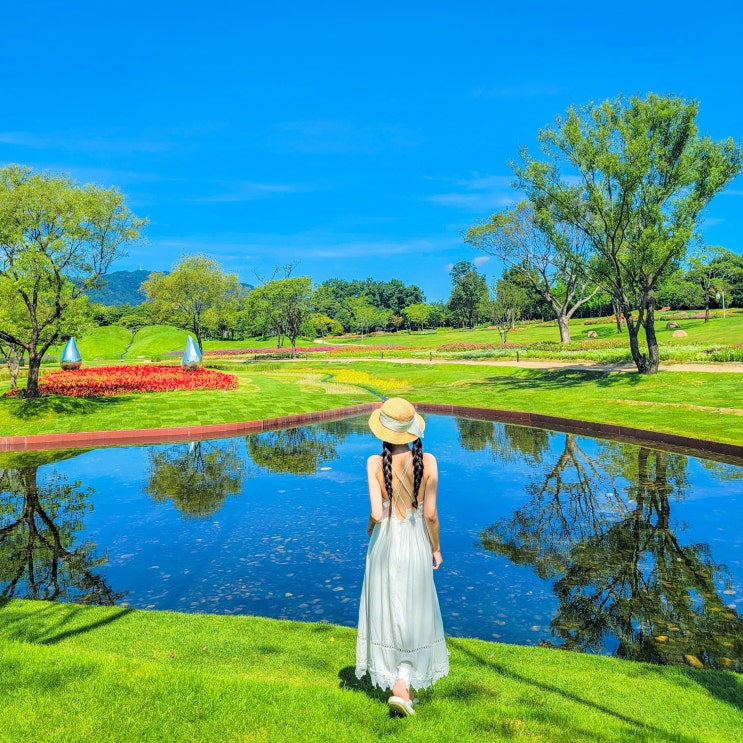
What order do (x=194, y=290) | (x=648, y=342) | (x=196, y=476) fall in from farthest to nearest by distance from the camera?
(x=194, y=290) → (x=648, y=342) → (x=196, y=476)

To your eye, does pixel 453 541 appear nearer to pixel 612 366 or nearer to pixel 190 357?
pixel 612 366

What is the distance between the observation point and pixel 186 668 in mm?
5504

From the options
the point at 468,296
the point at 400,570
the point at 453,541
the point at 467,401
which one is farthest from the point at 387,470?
the point at 468,296

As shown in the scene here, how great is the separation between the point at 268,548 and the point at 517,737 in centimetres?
664

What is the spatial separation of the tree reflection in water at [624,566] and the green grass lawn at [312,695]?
948 mm

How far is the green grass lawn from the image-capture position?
4512 millimetres

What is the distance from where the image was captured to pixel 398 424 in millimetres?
5066

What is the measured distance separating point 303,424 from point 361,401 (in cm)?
562

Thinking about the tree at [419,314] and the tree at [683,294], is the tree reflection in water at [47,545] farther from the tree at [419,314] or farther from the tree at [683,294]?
the tree at [419,314]

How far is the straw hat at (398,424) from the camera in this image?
504 centimetres

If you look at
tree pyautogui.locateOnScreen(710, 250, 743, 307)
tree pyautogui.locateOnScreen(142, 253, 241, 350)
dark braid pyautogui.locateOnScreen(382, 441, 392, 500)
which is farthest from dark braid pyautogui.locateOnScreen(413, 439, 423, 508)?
tree pyautogui.locateOnScreen(710, 250, 743, 307)

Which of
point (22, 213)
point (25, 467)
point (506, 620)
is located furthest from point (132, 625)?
point (22, 213)

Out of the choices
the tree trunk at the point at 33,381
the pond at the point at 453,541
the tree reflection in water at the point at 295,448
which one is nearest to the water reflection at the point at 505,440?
the pond at the point at 453,541

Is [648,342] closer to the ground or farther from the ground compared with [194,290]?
closer to the ground
